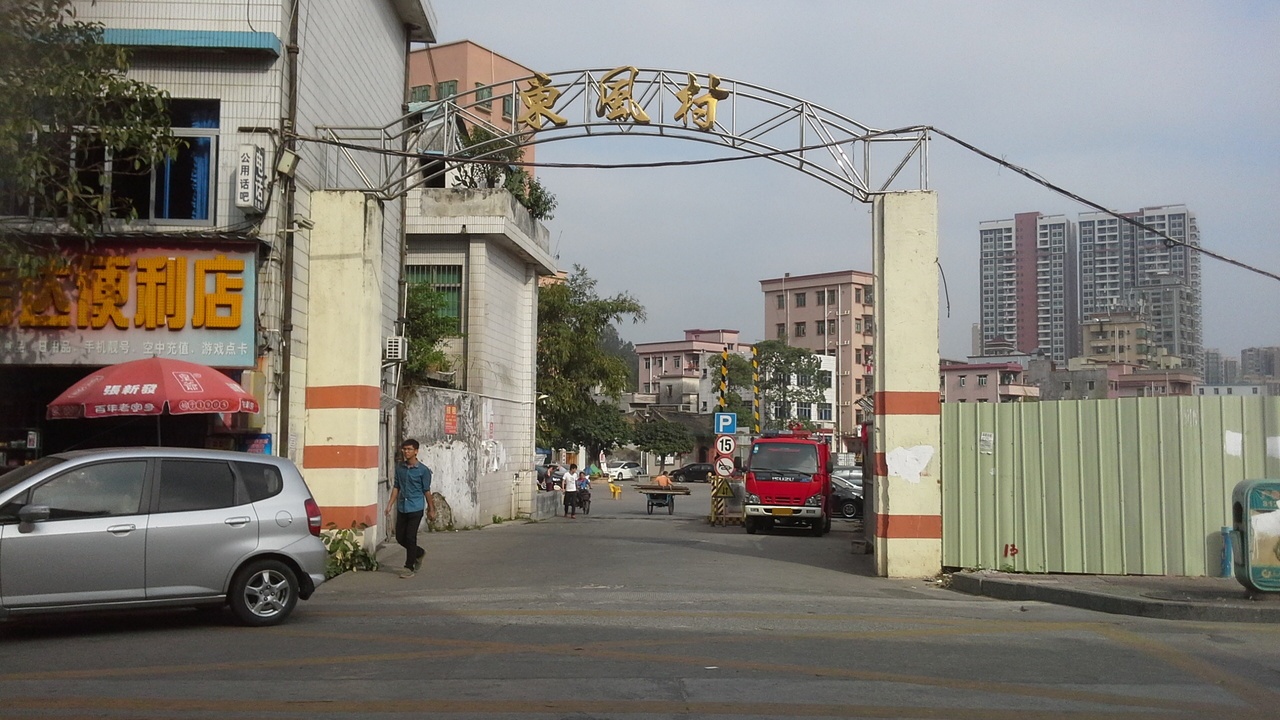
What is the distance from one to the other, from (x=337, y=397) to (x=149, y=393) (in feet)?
11.5

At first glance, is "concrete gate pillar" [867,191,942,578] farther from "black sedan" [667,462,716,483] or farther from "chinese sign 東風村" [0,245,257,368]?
"black sedan" [667,462,716,483]

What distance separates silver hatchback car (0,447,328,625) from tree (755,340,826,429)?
7541 cm

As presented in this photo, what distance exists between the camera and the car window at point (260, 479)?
35.1 ft

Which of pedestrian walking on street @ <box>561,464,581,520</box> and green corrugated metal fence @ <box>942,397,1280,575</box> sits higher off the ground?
green corrugated metal fence @ <box>942,397,1280,575</box>

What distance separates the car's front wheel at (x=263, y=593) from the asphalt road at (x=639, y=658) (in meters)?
0.21

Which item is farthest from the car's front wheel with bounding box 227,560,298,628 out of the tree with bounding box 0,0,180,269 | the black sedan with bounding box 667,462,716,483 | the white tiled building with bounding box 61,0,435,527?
the black sedan with bounding box 667,462,716,483

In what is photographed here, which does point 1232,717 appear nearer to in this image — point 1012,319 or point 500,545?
point 500,545

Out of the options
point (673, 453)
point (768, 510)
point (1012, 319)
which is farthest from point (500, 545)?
point (1012, 319)

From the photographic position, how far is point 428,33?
23.2 m

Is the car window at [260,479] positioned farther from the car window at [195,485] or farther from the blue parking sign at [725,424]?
the blue parking sign at [725,424]

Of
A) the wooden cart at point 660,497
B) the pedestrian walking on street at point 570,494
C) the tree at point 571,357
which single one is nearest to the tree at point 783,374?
the tree at point 571,357

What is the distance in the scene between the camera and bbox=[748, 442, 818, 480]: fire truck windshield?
27.4 m

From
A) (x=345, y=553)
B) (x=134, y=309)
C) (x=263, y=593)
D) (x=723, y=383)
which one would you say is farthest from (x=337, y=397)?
(x=723, y=383)

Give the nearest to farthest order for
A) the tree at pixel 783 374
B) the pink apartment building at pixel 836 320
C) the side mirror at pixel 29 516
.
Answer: the side mirror at pixel 29 516, the tree at pixel 783 374, the pink apartment building at pixel 836 320
